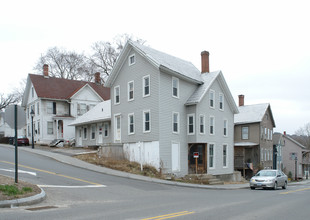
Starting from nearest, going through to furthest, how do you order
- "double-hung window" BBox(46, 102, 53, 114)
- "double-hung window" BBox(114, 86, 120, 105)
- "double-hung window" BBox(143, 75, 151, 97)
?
1. "double-hung window" BBox(143, 75, 151, 97)
2. "double-hung window" BBox(114, 86, 120, 105)
3. "double-hung window" BBox(46, 102, 53, 114)

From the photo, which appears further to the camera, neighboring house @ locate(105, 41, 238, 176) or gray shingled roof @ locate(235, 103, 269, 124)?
gray shingled roof @ locate(235, 103, 269, 124)

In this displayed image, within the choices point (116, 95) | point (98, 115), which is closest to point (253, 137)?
point (98, 115)

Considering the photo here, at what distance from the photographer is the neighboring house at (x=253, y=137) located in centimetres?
4303

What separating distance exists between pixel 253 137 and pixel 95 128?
71.4ft

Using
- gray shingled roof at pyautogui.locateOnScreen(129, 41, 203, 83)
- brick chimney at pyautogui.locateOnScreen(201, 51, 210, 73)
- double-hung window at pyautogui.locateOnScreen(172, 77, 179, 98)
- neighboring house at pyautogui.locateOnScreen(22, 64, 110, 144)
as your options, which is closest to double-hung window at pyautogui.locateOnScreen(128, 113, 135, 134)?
double-hung window at pyautogui.locateOnScreen(172, 77, 179, 98)

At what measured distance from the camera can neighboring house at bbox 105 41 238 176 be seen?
25.0 m

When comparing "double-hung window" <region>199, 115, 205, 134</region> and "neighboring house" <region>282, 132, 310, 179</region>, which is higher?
"double-hung window" <region>199, 115, 205, 134</region>

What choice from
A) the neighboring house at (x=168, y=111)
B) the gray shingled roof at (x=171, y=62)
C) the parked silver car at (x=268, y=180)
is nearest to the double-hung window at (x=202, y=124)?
the neighboring house at (x=168, y=111)

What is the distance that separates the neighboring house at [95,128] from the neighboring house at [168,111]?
15.6ft

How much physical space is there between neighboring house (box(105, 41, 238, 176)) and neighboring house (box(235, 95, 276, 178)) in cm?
1241

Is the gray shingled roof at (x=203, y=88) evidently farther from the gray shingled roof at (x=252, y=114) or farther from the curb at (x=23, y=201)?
the curb at (x=23, y=201)

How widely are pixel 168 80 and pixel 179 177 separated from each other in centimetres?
778

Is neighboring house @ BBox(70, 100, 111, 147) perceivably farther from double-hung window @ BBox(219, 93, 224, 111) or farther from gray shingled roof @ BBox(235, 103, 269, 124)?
gray shingled roof @ BBox(235, 103, 269, 124)

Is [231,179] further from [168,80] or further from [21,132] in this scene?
[21,132]
